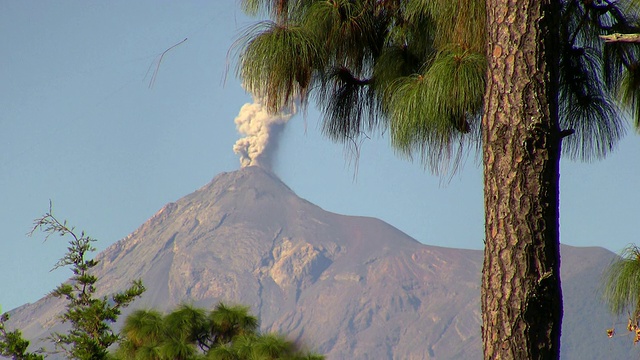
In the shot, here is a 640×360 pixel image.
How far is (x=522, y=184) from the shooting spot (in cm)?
267

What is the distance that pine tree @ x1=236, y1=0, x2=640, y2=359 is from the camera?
263 centimetres

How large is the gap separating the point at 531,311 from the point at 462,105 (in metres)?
1.24

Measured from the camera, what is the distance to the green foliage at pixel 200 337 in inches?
291

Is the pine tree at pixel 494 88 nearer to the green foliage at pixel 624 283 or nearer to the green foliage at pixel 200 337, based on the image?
the green foliage at pixel 624 283

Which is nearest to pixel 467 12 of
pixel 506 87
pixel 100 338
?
pixel 506 87

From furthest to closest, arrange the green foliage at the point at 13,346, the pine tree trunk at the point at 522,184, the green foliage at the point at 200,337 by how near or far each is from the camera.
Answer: the green foliage at the point at 200,337
the green foliage at the point at 13,346
the pine tree trunk at the point at 522,184

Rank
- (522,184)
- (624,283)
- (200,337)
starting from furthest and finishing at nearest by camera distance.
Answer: (200,337)
(624,283)
(522,184)

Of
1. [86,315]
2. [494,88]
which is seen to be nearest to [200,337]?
[86,315]

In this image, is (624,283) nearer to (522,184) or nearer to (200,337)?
(522,184)

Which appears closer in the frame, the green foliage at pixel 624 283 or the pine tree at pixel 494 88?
the pine tree at pixel 494 88

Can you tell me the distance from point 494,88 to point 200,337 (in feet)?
20.5

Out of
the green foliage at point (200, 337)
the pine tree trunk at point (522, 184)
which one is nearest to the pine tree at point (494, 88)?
the pine tree trunk at point (522, 184)

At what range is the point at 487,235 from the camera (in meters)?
2.71

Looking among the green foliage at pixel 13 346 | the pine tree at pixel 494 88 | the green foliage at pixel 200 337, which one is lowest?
the green foliage at pixel 13 346
